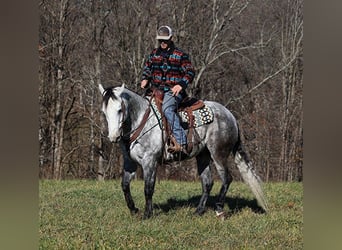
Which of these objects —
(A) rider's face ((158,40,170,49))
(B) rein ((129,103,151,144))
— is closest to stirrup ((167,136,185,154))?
(B) rein ((129,103,151,144))

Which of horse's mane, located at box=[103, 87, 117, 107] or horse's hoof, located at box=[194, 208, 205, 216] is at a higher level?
horse's mane, located at box=[103, 87, 117, 107]

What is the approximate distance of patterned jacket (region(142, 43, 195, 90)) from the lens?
479cm

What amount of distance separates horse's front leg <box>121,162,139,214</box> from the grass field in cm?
11

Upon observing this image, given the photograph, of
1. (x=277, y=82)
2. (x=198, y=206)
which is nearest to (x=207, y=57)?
(x=277, y=82)

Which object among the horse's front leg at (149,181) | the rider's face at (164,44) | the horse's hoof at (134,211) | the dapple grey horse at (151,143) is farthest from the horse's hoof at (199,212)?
the rider's face at (164,44)

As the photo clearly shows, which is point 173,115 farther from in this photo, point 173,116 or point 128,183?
point 128,183

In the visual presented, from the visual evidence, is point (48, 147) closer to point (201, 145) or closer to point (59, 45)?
point (59, 45)

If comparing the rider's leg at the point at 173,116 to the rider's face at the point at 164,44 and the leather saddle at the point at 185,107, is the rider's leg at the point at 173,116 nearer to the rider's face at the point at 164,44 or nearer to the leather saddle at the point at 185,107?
the leather saddle at the point at 185,107

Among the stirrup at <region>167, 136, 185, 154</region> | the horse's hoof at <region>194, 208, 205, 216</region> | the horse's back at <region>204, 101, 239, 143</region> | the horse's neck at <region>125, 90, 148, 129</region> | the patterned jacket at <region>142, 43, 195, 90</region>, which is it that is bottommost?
the horse's hoof at <region>194, 208, 205, 216</region>

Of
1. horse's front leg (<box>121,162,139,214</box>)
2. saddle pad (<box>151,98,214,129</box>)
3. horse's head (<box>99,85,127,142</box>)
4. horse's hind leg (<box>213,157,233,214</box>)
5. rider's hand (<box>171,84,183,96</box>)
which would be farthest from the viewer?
horse's hind leg (<box>213,157,233,214</box>)

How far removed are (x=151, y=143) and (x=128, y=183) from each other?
546 mm

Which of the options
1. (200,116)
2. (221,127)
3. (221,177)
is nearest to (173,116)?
(200,116)

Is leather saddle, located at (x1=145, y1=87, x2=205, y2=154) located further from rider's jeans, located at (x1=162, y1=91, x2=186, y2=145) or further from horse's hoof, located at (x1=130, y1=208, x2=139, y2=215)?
horse's hoof, located at (x1=130, y1=208, x2=139, y2=215)
